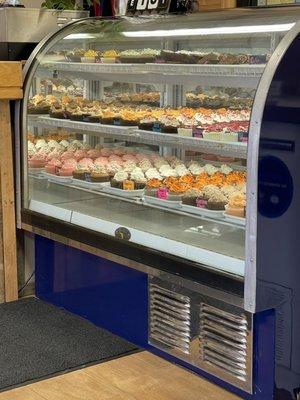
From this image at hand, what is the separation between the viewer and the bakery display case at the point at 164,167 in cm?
299

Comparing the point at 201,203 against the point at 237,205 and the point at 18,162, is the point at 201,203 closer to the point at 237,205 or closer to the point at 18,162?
the point at 237,205

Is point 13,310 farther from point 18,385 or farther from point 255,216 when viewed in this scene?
point 255,216

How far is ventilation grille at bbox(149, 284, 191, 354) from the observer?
327cm

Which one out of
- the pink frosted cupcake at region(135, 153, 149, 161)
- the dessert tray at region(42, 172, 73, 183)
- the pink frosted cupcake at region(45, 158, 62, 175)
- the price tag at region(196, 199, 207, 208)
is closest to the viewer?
the price tag at region(196, 199, 207, 208)

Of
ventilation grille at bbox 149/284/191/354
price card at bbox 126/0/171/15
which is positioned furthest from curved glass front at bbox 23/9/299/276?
ventilation grille at bbox 149/284/191/354

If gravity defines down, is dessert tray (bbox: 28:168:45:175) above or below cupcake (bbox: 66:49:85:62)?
below

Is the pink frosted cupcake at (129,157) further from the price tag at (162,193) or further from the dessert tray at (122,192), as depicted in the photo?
the price tag at (162,193)

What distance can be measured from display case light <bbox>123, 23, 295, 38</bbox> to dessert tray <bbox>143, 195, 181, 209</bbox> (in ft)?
2.75

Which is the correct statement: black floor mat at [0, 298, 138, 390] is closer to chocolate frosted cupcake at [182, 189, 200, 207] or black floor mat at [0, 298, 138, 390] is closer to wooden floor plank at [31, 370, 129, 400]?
wooden floor plank at [31, 370, 129, 400]

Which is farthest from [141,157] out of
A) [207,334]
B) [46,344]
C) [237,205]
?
[207,334]

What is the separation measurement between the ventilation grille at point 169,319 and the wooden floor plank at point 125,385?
173 mm

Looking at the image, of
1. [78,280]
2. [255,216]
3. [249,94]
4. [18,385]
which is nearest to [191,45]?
[249,94]

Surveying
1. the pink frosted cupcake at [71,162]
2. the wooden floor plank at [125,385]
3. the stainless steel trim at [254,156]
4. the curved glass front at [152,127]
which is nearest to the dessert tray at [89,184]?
the curved glass front at [152,127]

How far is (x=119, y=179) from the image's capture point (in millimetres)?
3979
